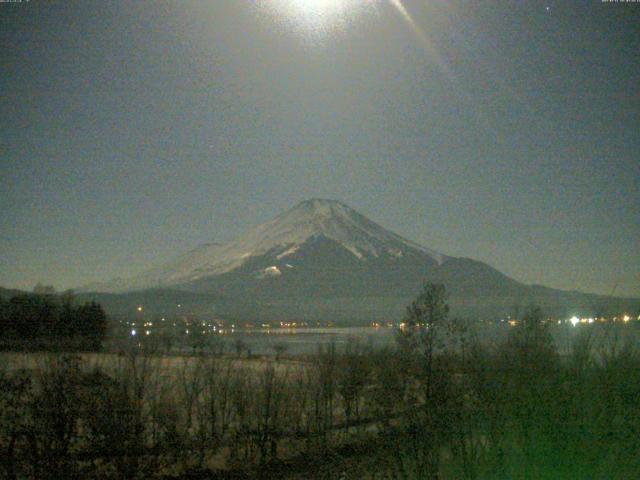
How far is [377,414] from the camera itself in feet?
32.9

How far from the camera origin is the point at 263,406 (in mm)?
14594

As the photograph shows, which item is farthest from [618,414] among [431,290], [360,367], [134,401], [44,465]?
[360,367]

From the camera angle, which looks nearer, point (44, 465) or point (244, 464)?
point (44, 465)

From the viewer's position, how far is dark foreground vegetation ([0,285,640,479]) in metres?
5.88

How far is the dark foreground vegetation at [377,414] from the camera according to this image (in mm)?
5875

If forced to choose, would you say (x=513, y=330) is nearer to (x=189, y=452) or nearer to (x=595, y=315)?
(x=595, y=315)

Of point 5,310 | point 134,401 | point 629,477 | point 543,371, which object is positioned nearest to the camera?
point 629,477

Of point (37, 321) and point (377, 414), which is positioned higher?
point (37, 321)

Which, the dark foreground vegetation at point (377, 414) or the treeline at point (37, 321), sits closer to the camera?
the dark foreground vegetation at point (377, 414)

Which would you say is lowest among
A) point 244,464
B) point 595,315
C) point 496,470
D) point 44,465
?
point 244,464

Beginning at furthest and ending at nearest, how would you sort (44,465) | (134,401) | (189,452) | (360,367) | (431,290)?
(360,367) → (431,290) → (189,452) → (134,401) → (44,465)

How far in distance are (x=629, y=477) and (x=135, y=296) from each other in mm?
129124

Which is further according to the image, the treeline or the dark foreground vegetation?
the treeline

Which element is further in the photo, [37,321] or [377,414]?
[37,321]
